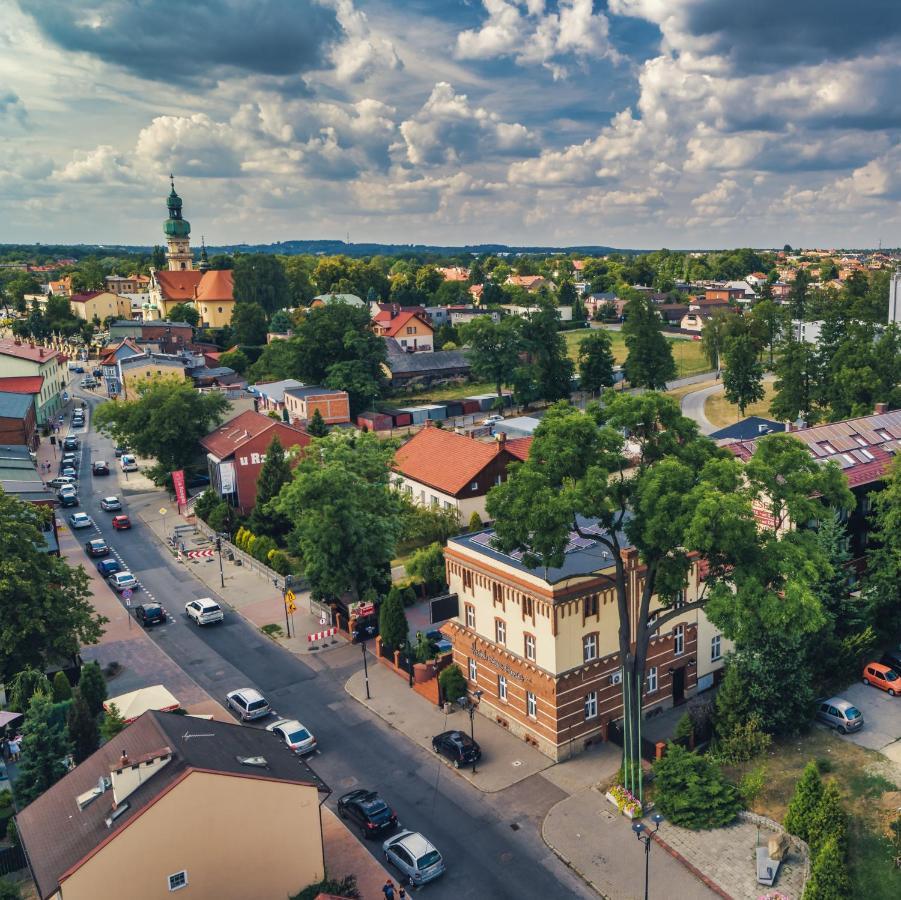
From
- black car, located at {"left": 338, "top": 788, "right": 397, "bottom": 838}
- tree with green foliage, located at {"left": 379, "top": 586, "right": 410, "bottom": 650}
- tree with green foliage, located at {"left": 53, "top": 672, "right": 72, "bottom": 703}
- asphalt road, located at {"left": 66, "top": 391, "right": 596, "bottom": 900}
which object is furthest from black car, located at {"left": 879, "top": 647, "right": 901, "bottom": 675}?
A: tree with green foliage, located at {"left": 53, "top": 672, "right": 72, "bottom": 703}

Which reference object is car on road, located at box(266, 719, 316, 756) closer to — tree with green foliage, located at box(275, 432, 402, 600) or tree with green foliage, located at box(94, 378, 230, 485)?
tree with green foliage, located at box(275, 432, 402, 600)

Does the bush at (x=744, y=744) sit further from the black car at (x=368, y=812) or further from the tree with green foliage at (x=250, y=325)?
the tree with green foliage at (x=250, y=325)

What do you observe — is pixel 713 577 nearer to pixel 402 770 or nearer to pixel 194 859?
pixel 402 770

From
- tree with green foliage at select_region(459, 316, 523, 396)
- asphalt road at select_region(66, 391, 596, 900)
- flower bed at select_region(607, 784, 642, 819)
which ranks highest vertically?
tree with green foliage at select_region(459, 316, 523, 396)

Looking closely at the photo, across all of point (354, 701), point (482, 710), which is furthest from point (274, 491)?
point (482, 710)

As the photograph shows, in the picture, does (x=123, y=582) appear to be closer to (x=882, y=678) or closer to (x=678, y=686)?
(x=678, y=686)

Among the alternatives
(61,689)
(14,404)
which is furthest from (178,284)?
(61,689)
